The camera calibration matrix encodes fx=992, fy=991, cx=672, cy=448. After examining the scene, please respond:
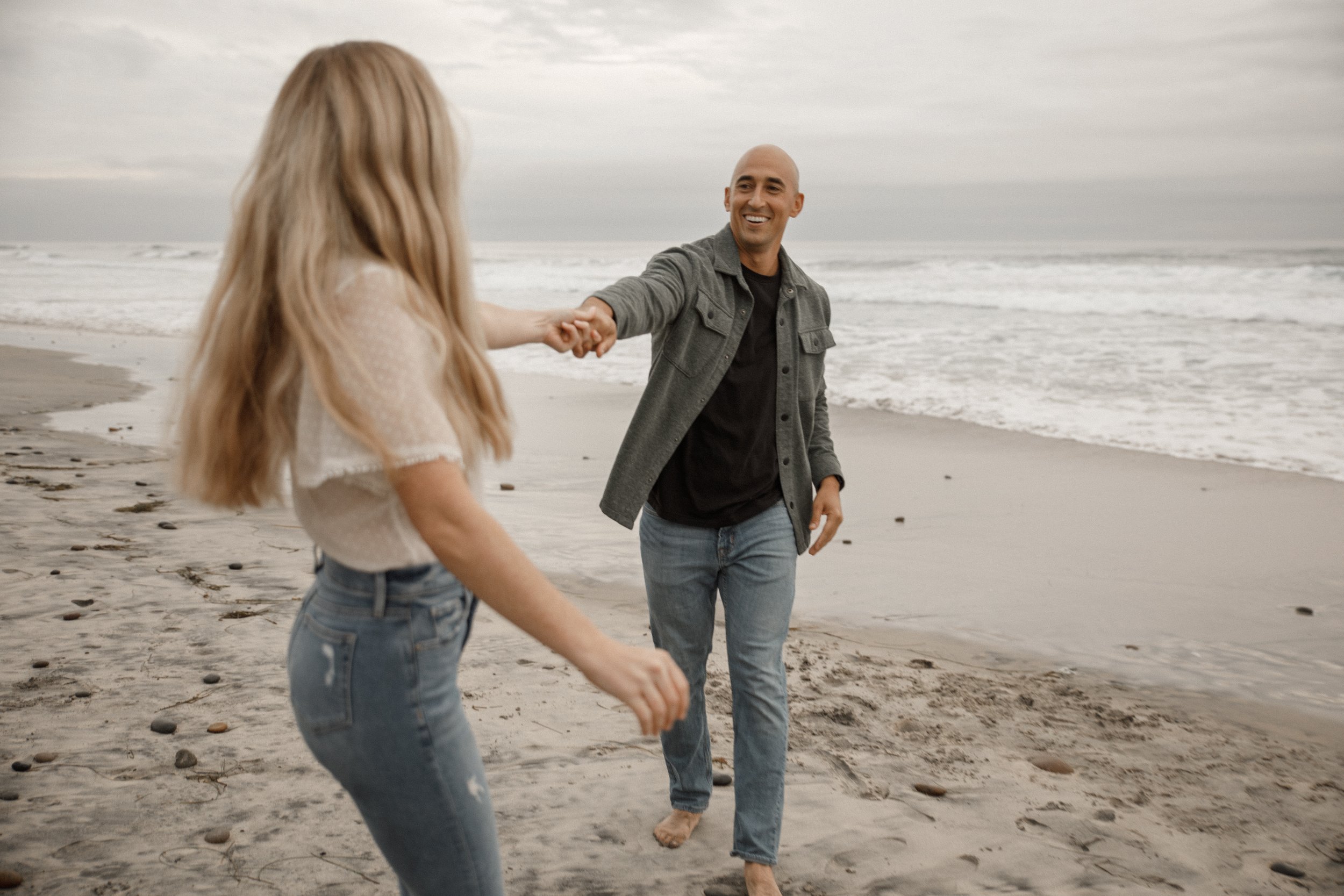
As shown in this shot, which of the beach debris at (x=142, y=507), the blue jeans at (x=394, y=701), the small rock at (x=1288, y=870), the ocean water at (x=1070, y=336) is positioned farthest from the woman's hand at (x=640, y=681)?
the ocean water at (x=1070, y=336)

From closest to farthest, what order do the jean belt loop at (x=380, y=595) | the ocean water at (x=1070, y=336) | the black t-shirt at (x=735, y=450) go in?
the jean belt loop at (x=380, y=595), the black t-shirt at (x=735, y=450), the ocean water at (x=1070, y=336)

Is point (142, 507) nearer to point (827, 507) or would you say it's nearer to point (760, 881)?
point (827, 507)

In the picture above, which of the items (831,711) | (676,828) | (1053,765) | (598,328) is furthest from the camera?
(831,711)

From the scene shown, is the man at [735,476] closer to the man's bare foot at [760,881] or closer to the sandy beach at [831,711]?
the man's bare foot at [760,881]

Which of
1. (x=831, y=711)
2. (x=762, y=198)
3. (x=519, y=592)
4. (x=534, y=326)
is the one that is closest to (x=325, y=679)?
(x=519, y=592)

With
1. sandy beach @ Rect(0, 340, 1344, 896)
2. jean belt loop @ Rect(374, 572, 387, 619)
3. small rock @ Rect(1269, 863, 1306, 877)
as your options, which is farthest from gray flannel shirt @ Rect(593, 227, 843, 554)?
small rock @ Rect(1269, 863, 1306, 877)

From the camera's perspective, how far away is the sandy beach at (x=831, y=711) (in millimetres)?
3244

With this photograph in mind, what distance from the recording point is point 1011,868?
10.6ft

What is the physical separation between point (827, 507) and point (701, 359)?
693mm

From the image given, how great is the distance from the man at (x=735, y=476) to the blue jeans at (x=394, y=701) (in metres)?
1.60

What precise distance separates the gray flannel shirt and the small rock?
188 cm

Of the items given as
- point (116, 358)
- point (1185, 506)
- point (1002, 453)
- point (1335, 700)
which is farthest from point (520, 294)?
point (1335, 700)

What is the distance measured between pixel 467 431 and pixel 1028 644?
4472 millimetres

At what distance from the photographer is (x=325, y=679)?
155cm
